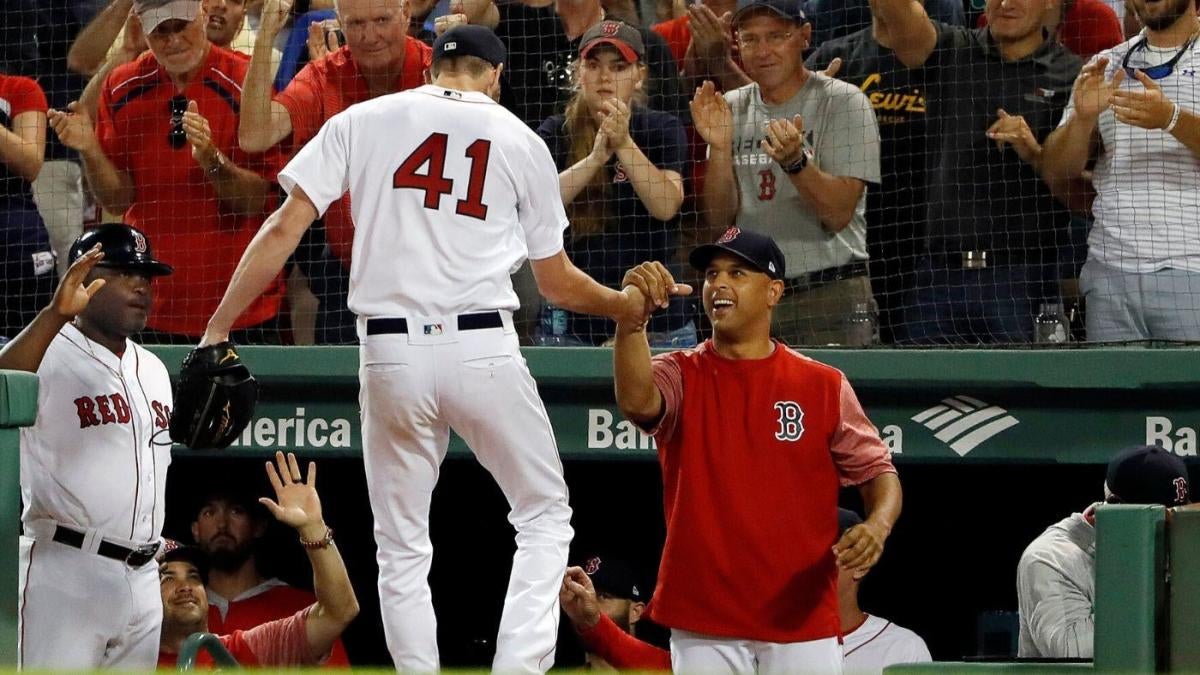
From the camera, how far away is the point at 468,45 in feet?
14.5

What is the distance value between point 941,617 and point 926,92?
2521 millimetres

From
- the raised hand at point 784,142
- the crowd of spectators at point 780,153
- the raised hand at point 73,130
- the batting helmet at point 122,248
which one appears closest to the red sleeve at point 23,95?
the crowd of spectators at point 780,153

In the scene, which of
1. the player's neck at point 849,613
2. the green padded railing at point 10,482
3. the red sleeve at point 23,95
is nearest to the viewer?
the green padded railing at point 10,482

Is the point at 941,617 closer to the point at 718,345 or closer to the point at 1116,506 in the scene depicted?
the point at 718,345

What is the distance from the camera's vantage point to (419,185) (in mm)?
4270

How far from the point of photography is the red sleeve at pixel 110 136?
22.4ft

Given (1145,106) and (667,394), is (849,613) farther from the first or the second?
(1145,106)

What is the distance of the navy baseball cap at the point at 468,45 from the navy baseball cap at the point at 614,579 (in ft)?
8.31

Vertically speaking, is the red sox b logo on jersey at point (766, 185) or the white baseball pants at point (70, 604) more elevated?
the red sox b logo on jersey at point (766, 185)

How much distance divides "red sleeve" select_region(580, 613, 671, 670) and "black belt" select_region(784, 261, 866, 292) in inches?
60.7

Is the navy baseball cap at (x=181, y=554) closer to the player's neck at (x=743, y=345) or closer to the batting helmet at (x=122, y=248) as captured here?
the batting helmet at (x=122, y=248)

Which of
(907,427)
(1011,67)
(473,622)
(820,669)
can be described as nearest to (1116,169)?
(1011,67)

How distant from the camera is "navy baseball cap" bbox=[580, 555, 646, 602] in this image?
6391 millimetres

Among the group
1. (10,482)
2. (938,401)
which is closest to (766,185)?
(938,401)
